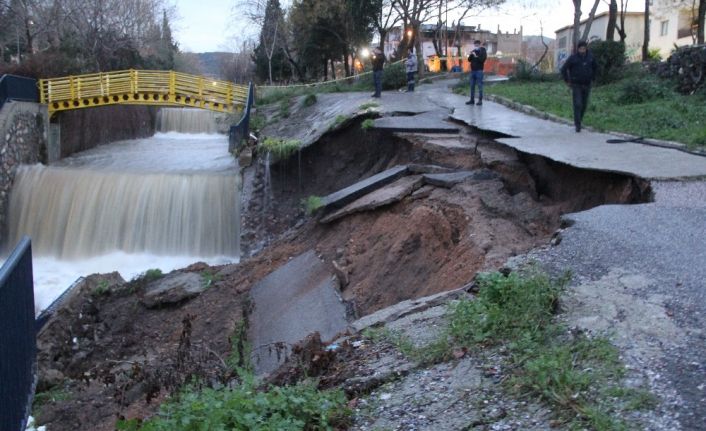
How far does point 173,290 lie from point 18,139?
11.5 m

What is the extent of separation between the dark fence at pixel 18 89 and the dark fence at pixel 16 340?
17.1 meters

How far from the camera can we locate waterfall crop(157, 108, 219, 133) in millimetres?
35781

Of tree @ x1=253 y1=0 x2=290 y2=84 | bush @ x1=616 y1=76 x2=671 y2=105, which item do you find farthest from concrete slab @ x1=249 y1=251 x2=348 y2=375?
tree @ x1=253 y1=0 x2=290 y2=84

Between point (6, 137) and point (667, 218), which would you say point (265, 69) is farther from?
point (667, 218)

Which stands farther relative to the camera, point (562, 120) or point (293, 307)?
point (562, 120)

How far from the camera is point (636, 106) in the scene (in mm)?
15164

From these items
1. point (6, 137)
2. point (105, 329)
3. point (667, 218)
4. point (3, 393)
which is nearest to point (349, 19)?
point (6, 137)

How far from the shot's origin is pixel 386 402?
13.5 feet

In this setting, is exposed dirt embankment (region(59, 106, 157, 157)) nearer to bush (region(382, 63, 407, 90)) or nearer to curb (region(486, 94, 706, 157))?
bush (region(382, 63, 407, 90))

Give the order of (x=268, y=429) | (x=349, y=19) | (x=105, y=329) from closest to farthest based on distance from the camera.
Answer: (x=268, y=429) < (x=105, y=329) < (x=349, y=19)

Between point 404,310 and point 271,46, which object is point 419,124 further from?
point 271,46

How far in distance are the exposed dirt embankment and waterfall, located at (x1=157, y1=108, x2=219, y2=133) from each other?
0.70 meters

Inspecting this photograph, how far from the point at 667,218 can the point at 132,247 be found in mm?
13074

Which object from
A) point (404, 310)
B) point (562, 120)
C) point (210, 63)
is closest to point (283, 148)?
point (562, 120)
